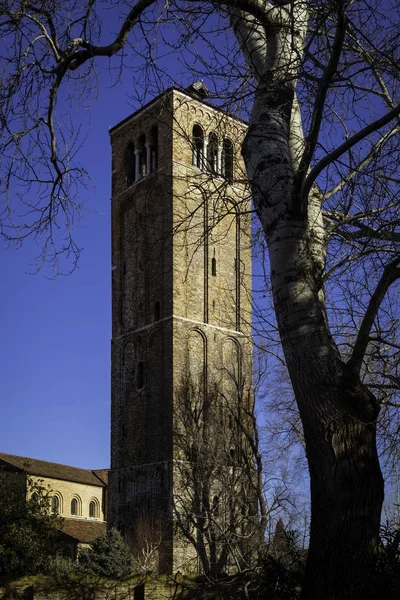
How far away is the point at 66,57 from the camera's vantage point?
5867 mm

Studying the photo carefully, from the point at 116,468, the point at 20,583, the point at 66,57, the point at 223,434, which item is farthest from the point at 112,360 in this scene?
the point at 66,57

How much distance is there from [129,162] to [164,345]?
11.4m

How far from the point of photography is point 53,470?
173ft

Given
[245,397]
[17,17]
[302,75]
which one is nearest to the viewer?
[302,75]

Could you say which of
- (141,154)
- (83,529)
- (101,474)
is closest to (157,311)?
(141,154)

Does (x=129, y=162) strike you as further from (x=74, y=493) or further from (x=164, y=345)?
(x=74, y=493)

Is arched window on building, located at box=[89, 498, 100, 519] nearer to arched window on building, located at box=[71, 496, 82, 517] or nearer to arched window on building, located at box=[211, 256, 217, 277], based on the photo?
arched window on building, located at box=[71, 496, 82, 517]

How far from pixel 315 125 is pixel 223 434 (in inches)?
1125

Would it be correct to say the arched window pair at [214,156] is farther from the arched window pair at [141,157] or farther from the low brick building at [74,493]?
the low brick building at [74,493]

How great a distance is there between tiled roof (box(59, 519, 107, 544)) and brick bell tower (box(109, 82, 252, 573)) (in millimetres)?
9621

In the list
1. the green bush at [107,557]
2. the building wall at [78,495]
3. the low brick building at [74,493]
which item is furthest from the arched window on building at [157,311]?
the building wall at [78,495]

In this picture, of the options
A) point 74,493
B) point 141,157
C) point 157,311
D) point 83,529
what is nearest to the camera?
point 157,311

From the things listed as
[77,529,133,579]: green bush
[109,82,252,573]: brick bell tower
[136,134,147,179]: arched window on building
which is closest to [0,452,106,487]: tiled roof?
[109,82,252,573]: brick bell tower

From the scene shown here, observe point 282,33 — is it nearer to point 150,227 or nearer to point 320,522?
point 320,522
